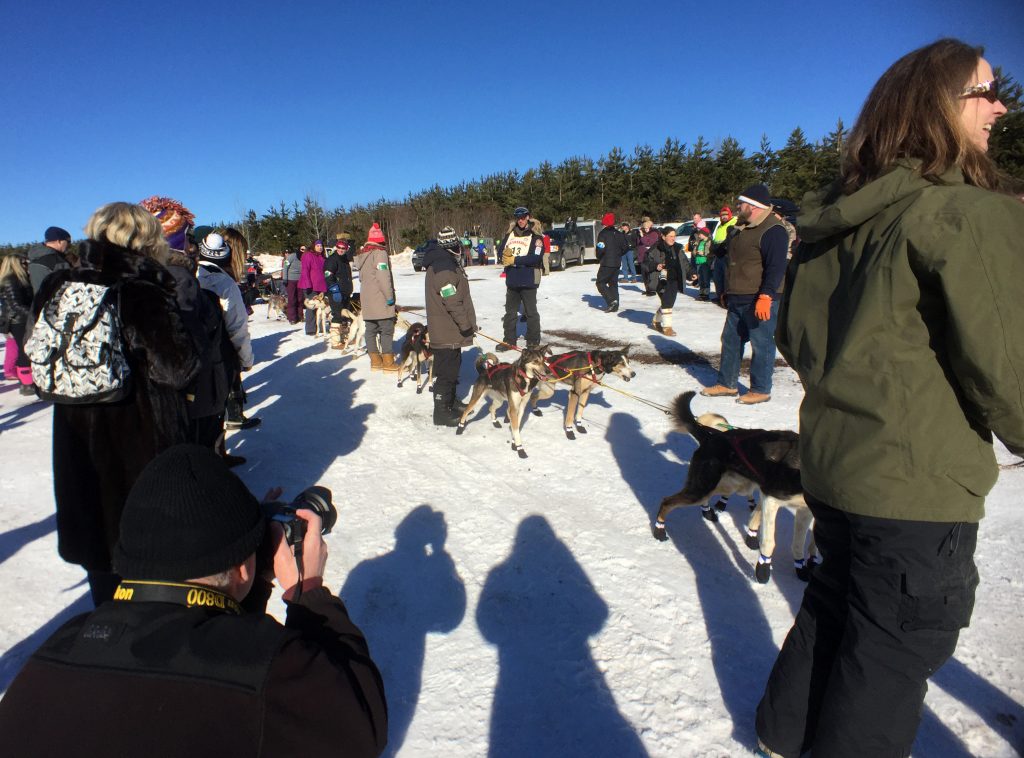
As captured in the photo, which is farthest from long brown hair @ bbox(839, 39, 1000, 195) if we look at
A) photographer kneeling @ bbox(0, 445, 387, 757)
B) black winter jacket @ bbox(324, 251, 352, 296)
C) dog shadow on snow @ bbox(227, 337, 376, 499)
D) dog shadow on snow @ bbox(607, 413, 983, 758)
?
black winter jacket @ bbox(324, 251, 352, 296)

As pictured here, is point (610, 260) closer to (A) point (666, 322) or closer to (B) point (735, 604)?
(A) point (666, 322)

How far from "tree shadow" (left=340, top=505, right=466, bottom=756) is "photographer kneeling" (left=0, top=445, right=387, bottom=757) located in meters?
1.28

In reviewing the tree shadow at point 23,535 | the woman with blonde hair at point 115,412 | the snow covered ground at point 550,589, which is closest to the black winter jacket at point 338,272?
the snow covered ground at point 550,589

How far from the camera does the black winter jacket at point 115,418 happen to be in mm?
2109

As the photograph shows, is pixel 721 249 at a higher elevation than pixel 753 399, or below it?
higher

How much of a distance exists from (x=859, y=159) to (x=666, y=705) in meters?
2.15

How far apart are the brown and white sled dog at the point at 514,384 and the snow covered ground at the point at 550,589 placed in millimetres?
291

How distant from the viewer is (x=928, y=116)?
1.34 m

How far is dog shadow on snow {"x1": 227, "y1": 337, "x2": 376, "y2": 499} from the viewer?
4.69 meters

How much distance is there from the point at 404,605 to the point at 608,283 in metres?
9.77

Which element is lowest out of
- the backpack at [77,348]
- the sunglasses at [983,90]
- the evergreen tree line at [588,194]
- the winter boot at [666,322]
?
the winter boot at [666,322]

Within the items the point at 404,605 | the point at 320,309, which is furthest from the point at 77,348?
the point at 320,309

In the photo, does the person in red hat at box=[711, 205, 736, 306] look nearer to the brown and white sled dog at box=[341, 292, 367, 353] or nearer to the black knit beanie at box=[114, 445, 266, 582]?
the brown and white sled dog at box=[341, 292, 367, 353]

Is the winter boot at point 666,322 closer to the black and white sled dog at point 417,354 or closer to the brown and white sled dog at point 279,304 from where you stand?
the black and white sled dog at point 417,354
